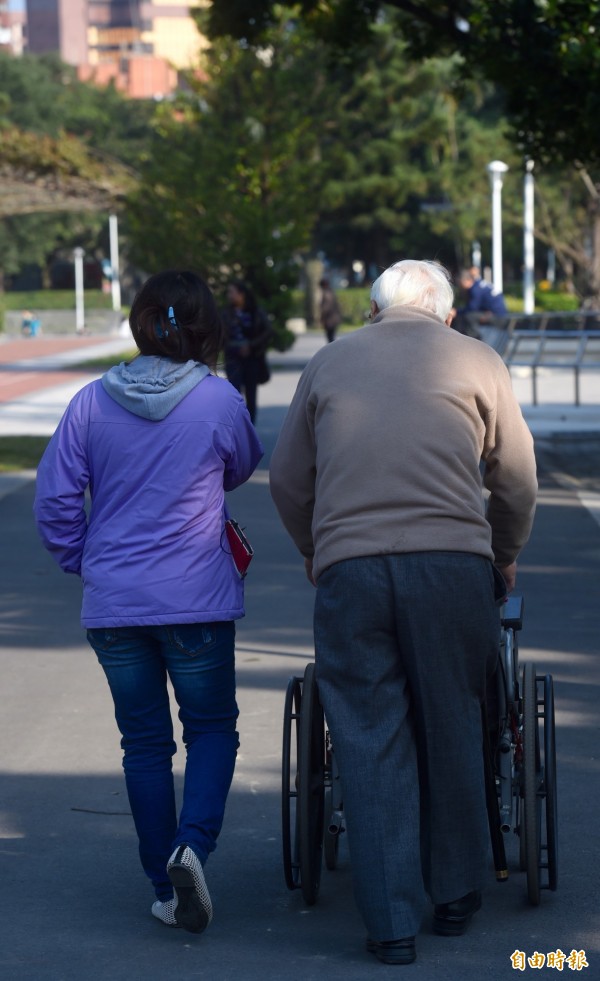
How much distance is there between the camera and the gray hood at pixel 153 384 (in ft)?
13.0

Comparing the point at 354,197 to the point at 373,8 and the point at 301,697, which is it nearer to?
the point at 373,8

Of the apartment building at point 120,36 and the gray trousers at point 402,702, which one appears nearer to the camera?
the gray trousers at point 402,702

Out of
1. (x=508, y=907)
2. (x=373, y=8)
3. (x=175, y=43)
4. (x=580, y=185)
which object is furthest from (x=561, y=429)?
(x=175, y=43)

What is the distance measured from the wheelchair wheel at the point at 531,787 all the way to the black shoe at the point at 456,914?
0.18 meters

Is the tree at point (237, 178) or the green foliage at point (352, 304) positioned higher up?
the tree at point (237, 178)

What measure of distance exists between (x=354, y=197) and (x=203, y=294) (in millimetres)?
54217

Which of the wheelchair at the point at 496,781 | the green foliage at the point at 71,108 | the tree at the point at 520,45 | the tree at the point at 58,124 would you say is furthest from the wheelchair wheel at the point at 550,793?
the green foliage at the point at 71,108

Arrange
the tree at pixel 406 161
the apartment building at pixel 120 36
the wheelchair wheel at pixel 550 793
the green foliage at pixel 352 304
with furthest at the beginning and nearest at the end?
the apartment building at pixel 120 36 < the green foliage at pixel 352 304 < the tree at pixel 406 161 < the wheelchair wheel at pixel 550 793

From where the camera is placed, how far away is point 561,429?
17.8 meters

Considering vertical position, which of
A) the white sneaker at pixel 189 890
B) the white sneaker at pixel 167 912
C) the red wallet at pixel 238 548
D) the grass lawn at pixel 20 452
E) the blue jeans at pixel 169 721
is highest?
the red wallet at pixel 238 548

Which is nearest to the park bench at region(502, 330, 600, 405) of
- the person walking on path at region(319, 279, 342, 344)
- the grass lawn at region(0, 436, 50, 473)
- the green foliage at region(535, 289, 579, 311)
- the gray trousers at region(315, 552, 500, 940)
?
the grass lawn at region(0, 436, 50, 473)

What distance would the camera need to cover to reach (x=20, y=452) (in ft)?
53.1

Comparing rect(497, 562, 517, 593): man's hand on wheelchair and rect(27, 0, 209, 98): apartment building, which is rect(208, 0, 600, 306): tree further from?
rect(27, 0, 209, 98): apartment building

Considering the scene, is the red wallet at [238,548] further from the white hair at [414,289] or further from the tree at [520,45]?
the tree at [520,45]
